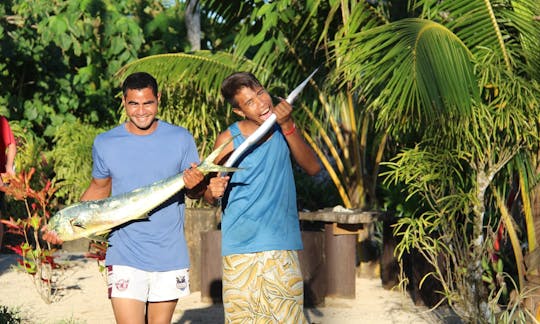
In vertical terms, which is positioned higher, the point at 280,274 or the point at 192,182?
the point at 192,182

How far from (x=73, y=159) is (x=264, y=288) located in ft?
27.4

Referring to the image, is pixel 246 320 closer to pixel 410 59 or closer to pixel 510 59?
pixel 410 59

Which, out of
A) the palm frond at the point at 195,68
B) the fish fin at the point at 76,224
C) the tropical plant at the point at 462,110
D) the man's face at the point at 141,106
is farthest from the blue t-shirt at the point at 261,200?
the palm frond at the point at 195,68

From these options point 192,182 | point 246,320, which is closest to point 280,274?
point 246,320

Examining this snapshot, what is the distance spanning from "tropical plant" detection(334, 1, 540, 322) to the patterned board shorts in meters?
1.71

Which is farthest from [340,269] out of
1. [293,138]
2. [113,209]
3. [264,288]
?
[113,209]

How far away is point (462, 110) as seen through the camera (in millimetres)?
5539

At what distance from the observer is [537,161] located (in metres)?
6.40

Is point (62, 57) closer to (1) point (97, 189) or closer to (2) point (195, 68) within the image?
(2) point (195, 68)

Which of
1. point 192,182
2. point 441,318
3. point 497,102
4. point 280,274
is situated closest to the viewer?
point 192,182

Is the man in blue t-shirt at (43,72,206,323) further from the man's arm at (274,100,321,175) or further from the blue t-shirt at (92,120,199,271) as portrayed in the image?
the man's arm at (274,100,321,175)

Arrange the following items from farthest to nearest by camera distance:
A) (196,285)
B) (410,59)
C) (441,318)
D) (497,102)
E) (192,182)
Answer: (196,285) → (441,318) → (497,102) → (410,59) → (192,182)

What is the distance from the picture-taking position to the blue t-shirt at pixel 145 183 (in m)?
4.14

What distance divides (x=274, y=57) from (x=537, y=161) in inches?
133
